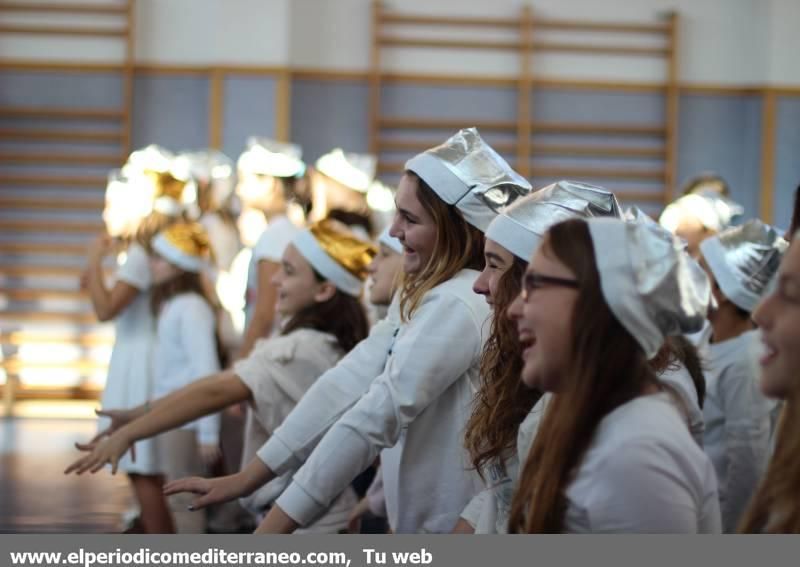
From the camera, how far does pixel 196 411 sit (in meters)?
2.57

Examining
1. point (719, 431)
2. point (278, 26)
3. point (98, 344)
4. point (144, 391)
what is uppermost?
point (278, 26)

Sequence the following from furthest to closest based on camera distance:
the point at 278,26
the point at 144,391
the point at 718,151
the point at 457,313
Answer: the point at 718,151
the point at 278,26
the point at 144,391
the point at 457,313

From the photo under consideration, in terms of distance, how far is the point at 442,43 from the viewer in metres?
9.42

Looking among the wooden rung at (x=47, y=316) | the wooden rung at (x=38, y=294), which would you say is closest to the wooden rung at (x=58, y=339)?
the wooden rung at (x=47, y=316)

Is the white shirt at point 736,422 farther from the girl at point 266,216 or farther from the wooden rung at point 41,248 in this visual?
the wooden rung at point 41,248

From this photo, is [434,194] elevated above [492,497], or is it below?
above

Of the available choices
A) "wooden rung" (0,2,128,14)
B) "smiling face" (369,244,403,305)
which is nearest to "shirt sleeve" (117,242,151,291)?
"smiling face" (369,244,403,305)

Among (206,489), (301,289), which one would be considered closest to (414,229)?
(206,489)

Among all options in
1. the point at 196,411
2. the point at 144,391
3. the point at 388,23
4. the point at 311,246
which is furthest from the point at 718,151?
the point at 196,411

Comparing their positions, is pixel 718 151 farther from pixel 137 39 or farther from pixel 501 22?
pixel 137 39

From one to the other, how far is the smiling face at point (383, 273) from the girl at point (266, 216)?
3.09 feet

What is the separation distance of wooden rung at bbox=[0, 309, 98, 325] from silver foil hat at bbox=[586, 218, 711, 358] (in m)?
8.04

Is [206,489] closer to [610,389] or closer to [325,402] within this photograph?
[325,402]

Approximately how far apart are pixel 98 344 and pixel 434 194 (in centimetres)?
728
